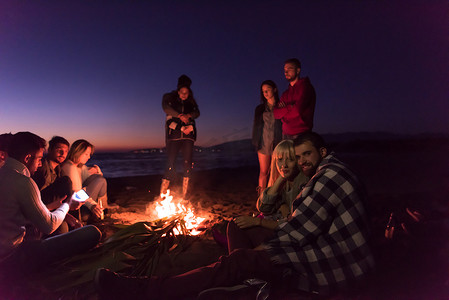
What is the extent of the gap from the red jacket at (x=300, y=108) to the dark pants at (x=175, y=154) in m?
2.29

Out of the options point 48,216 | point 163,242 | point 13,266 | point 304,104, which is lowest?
point 163,242

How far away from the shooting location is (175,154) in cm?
573

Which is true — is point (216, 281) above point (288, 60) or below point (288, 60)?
below

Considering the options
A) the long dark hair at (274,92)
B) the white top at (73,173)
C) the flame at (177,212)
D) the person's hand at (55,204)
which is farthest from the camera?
the long dark hair at (274,92)

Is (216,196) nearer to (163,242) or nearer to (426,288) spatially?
(163,242)

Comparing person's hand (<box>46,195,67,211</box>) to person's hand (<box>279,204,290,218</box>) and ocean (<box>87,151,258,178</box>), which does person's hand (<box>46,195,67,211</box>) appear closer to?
person's hand (<box>279,204,290,218</box>)

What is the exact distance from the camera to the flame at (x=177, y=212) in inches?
175

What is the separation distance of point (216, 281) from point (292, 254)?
661 millimetres

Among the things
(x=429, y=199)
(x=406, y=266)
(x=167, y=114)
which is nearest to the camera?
(x=406, y=266)

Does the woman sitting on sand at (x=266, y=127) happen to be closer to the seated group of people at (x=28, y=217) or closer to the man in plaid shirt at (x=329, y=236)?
the man in plaid shirt at (x=329, y=236)

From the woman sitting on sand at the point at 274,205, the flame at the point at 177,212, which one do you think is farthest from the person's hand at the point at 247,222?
the flame at the point at 177,212

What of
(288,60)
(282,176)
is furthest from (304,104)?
(282,176)

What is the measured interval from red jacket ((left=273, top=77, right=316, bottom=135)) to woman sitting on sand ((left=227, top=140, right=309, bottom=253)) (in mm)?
1590

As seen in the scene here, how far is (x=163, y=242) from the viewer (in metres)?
3.53
